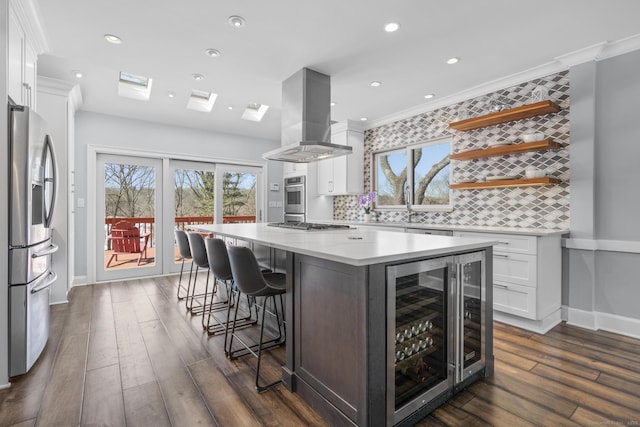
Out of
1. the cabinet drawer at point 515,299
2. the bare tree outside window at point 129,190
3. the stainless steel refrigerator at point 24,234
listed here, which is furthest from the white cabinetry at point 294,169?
the stainless steel refrigerator at point 24,234

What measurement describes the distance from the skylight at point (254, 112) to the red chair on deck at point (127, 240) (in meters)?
2.53

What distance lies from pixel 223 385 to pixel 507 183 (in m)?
3.30

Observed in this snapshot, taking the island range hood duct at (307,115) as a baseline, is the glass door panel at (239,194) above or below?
below

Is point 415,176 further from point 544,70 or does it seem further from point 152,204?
point 152,204

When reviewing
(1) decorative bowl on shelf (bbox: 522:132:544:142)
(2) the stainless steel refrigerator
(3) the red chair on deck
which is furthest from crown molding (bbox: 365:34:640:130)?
(3) the red chair on deck

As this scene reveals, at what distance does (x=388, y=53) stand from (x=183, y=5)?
1.81 m

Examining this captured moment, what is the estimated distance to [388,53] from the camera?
302cm

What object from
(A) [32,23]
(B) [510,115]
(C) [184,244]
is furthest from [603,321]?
(A) [32,23]

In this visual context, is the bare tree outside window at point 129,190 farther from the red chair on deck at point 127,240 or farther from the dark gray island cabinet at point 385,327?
the dark gray island cabinet at point 385,327

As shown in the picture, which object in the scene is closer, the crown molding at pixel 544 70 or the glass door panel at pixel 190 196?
the crown molding at pixel 544 70

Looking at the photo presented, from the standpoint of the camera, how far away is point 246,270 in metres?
2.06

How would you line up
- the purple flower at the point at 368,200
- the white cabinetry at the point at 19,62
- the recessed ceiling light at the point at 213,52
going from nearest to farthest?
the white cabinetry at the point at 19,62 → the recessed ceiling light at the point at 213,52 → the purple flower at the point at 368,200

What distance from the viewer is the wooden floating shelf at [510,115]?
3.11m

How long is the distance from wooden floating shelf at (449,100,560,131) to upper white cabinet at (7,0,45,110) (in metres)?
4.10
